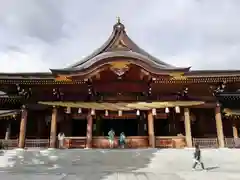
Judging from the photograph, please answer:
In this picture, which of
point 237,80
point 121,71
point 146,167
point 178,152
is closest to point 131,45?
point 121,71

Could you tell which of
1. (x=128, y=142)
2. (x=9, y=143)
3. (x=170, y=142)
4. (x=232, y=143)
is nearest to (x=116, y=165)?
(x=128, y=142)

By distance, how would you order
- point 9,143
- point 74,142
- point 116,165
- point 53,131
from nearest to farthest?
point 116,165, point 53,131, point 74,142, point 9,143

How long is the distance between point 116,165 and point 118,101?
593 centimetres

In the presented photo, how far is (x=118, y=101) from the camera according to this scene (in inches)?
701

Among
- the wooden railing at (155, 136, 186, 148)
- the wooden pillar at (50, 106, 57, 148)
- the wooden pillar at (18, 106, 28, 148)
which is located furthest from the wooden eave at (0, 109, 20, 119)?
the wooden railing at (155, 136, 186, 148)

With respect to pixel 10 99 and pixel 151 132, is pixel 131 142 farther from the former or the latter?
pixel 10 99

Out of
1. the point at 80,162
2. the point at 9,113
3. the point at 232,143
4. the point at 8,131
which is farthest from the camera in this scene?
the point at 8,131

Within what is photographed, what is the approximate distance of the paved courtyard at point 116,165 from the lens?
10.4 m

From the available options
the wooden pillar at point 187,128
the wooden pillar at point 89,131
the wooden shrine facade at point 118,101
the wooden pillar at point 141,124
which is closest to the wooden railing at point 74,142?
the wooden shrine facade at point 118,101

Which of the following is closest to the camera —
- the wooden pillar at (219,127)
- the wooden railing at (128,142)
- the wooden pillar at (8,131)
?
the wooden pillar at (219,127)

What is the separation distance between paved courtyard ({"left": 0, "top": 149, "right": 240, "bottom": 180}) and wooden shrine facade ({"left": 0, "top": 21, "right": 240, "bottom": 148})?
2.15 meters

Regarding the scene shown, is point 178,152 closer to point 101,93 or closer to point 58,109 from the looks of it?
point 101,93

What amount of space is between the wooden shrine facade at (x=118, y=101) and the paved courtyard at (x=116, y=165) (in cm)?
215

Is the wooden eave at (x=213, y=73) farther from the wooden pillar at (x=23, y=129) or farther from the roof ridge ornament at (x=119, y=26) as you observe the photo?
the wooden pillar at (x=23, y=129)
